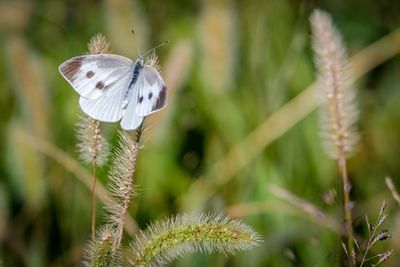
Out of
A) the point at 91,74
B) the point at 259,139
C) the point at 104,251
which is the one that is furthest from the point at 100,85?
the point at 259,139

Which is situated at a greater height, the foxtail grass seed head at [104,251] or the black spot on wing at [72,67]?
the black spot on wing at [72,67]

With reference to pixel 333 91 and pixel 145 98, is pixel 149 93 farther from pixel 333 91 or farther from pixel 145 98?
pixel 333 91

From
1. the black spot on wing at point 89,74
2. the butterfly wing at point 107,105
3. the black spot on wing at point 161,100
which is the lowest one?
the butterfly wing at point 107,105

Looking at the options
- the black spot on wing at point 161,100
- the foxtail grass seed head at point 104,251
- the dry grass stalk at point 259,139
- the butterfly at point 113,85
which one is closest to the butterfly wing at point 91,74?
the butterfly at point 113,85

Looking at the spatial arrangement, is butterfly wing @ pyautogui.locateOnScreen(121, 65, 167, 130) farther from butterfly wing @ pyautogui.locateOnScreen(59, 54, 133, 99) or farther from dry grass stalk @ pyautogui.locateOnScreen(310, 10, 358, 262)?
dry grass stalk @ pyautogui.locateOnScreen(310, 10, 358, 262)

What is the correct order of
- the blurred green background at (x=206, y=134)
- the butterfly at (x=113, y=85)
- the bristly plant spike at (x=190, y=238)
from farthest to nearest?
the blurred green background at (x=206, y=134) → the butterfly at (x=113, y=85) → the bristly plant spike at (x=190, y=238)

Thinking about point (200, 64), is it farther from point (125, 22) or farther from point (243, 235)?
point (243, 235)

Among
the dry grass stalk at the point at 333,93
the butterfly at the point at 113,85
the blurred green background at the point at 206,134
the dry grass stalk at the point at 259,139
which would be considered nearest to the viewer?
the butterfly at the point at 113,85

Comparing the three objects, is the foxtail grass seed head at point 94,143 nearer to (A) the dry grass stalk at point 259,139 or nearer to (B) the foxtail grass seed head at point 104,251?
(B) the foxtail grass seed head at point 104,251

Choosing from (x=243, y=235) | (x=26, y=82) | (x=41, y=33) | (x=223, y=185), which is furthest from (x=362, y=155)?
(x=243, y=235)

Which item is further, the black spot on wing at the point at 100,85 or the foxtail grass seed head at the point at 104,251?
the black spot on wing at the point at 100,85
